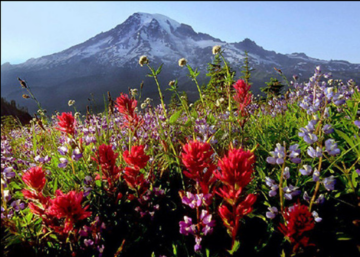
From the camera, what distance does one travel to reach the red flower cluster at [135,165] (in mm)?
1772

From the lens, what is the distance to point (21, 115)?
2925 centimetres

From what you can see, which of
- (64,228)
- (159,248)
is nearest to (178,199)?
(159,248)

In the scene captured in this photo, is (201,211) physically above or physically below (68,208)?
below

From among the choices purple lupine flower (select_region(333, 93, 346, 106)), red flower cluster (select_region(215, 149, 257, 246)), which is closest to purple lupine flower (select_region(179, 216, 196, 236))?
red flower cluster (select_region(215, 149, 257, 246))

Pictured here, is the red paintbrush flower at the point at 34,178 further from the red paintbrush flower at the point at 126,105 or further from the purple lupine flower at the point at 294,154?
the purple lupine flower at the point at 294,154

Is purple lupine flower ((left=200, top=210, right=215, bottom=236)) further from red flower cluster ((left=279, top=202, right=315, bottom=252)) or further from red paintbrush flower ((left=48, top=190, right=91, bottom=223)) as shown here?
red paintbrush flower ((left=48, top=190, right=91, bottom=223))

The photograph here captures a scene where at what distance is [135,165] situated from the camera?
1.79m

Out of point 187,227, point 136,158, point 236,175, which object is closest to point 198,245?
point 187,227

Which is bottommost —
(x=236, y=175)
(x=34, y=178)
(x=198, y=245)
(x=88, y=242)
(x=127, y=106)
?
(x=88, y=242)

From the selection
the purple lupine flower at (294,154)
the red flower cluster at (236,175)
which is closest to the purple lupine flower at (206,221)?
the red flower cluster at (236,175)

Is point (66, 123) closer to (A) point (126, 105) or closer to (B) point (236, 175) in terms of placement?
(A) point (126, 105)

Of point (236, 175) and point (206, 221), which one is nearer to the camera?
point (236, 175)

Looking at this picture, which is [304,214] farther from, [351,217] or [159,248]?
[159,248]

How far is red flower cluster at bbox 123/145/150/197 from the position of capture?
177cm
